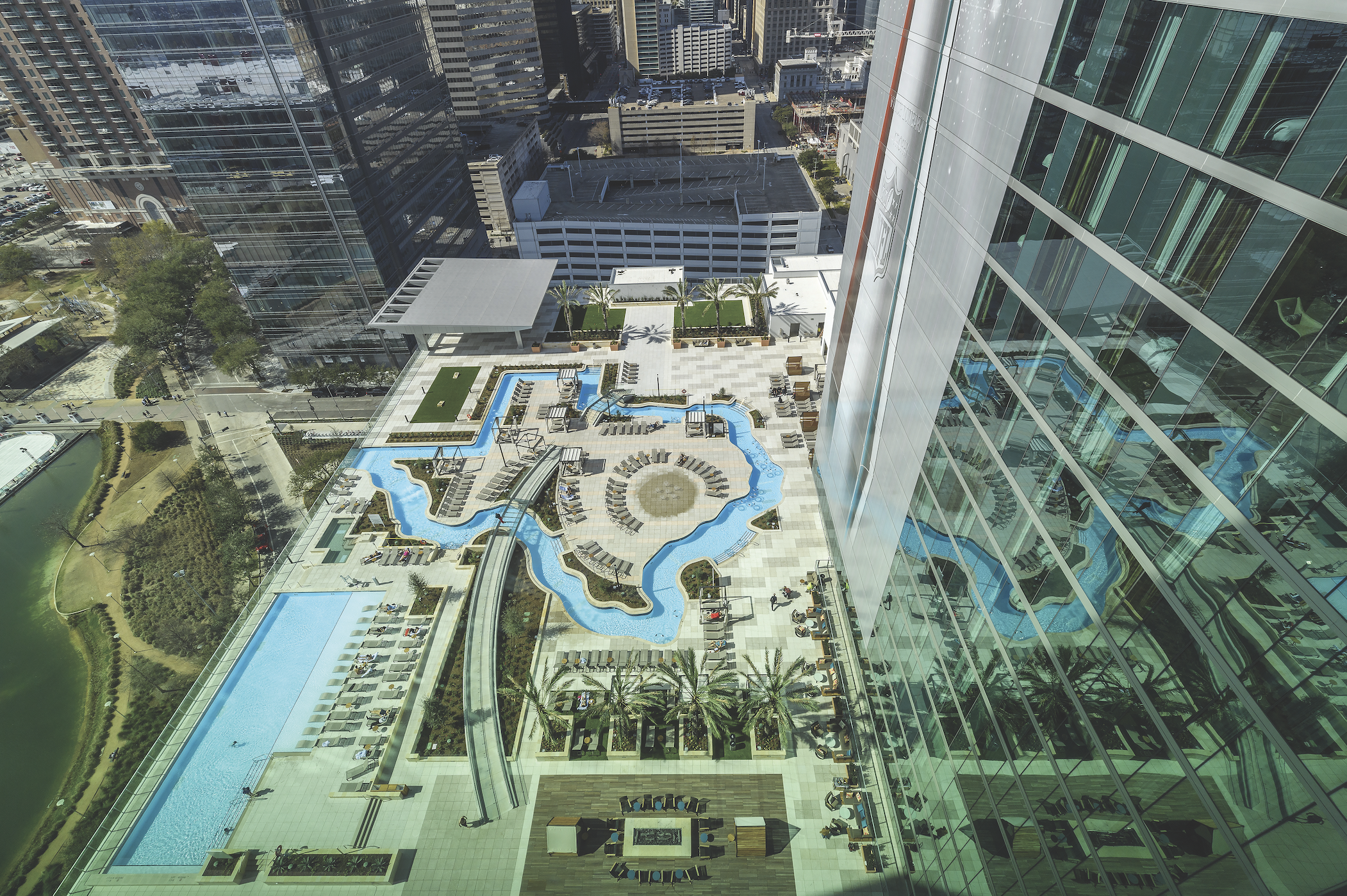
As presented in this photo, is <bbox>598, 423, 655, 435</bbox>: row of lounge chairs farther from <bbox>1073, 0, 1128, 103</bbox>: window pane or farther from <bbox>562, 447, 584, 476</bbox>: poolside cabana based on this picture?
<bbox>1073, 0, 1128, 103</bbox>: window pane

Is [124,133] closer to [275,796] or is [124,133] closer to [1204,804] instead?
[275,796]

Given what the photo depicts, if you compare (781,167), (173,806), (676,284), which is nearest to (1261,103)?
(173,806)

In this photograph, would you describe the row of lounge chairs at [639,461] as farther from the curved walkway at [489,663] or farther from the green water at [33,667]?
the green water at [33,667]

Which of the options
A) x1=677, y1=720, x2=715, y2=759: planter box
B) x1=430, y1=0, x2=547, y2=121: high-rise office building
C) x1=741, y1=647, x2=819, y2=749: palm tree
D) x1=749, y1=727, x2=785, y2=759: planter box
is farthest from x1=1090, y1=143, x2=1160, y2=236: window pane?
x1=430, y1=0, x2=547, y2=121: high-rise office building

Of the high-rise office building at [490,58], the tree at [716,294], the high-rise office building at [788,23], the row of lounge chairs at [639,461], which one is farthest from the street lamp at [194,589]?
the high-rise office building at [788,23]

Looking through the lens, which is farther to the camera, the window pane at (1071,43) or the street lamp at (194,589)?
the street lamp at (194,589)
